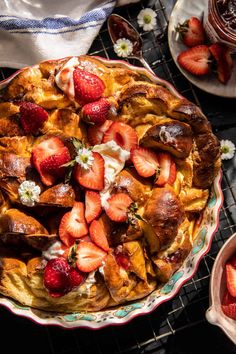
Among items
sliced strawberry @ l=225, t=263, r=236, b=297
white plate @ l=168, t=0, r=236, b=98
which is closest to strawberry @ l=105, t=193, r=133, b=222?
sliced strawberry @ l=225, t=263, r=236, b=297

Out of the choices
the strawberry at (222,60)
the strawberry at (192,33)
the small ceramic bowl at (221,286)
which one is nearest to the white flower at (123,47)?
the strawberry at (192,33)

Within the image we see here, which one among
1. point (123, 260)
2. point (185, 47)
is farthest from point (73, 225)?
point (185, 47)

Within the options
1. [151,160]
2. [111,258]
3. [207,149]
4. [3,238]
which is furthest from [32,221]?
[207,149]

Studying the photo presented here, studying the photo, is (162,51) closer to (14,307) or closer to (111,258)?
(111,258)

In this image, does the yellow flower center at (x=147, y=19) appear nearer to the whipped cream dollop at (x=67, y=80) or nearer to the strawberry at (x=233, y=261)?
the whipped cream dollop at (x=67, y=80)

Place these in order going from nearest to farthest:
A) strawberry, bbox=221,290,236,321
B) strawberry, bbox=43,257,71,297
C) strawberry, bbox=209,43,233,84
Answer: strawberry, bbox=43,257,71,297 → strawberry, bbox=221,290,236,321 → strawberry, bbox=209,43,233,84

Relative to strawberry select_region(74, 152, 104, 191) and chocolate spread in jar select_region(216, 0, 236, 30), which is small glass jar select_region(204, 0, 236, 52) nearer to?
chocolate spread in jar select_region(216, 0, 236, 30)

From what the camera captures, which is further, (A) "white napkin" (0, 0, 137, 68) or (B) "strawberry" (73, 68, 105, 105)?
(A) "white napkin" (0, 0, 137, 68)
